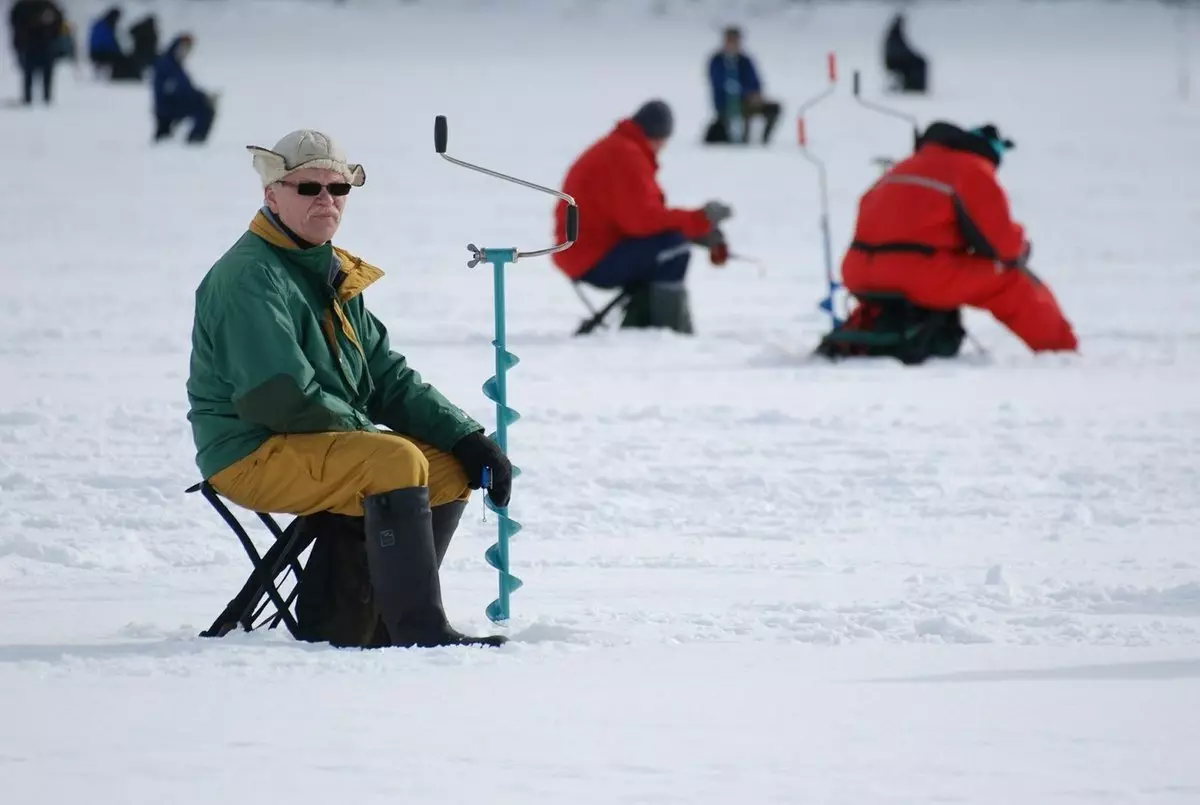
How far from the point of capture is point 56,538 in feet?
18.2

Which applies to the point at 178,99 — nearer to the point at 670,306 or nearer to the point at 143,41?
the point at 143,41

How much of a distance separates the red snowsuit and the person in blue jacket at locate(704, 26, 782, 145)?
1304cm

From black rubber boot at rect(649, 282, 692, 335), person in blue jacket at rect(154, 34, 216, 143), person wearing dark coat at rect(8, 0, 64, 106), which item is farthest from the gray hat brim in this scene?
person wearing dark coat at rect(8, 0, 64, 106)

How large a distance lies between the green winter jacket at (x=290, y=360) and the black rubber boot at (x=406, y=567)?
207 mm

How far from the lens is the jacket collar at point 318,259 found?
421 cm

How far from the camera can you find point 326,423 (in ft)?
13.5

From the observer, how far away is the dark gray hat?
9859 mm

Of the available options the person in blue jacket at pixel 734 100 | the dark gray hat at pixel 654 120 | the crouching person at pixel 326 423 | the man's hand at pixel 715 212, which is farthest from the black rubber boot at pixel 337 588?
the person in blue jacket at pixel 734 100

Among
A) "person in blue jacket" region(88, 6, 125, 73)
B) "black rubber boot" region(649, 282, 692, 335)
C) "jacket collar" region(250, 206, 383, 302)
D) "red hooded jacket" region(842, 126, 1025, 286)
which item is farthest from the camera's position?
"person in blue jacket" region(88, 6, 125, 73)

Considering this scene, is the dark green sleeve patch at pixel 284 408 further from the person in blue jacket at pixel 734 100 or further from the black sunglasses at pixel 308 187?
the person in blue jacket at pixel 734 100

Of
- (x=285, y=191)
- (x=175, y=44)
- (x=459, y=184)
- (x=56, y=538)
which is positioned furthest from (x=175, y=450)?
(x=175, y=44)

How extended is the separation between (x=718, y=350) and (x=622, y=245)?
2.27 ft

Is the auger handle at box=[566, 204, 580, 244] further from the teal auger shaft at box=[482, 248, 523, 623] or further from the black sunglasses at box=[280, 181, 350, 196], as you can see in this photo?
the black sunglasses at box=[280, 181, 350, 196]

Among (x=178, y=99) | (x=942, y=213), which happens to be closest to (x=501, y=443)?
(x=942, y=213)
